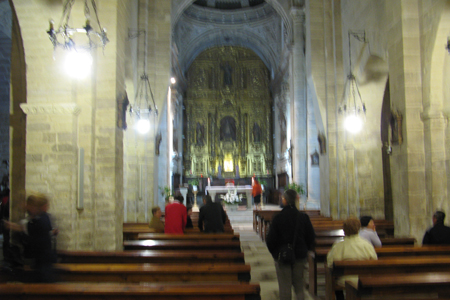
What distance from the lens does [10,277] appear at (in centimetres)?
418

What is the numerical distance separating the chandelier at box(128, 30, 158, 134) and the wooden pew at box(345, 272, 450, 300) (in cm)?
873

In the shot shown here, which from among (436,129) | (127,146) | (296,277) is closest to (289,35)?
(127,146)

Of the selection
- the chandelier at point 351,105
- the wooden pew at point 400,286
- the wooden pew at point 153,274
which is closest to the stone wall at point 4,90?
the chandelier at point 351,105

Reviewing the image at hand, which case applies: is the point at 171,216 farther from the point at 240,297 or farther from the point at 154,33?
the point at 154,33

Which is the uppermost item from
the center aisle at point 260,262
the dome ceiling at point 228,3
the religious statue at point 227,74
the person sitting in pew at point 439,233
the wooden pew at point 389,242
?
the dome ceiling at point 228,3

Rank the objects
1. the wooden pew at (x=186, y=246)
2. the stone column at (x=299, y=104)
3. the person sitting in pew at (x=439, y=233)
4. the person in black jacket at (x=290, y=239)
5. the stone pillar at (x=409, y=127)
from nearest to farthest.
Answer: the person in black jacket at (x=290, y=239) → the person sitting in pew at (x=439, y=233) → the wooden pew at (x=186, y=246) → the stone pillar at (x=409, y=127) → the stone column at (x=299, y=104)

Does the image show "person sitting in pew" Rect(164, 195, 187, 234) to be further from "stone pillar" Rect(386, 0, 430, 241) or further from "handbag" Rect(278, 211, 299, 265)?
"stone pillar" Rect(386, 0, 430, 241)

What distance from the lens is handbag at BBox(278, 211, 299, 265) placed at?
445 centimetres

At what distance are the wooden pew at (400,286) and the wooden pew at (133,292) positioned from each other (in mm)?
943

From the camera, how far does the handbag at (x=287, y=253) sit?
445 cm

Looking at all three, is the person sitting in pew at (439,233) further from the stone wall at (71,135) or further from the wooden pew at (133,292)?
the stone wall at (71,135)

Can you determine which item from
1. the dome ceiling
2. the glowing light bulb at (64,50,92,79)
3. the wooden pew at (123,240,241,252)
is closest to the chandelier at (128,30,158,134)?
the glowing light bulb at (64,50,92,79)

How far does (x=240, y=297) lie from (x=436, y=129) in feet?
18.6

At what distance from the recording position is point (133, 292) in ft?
11.1
